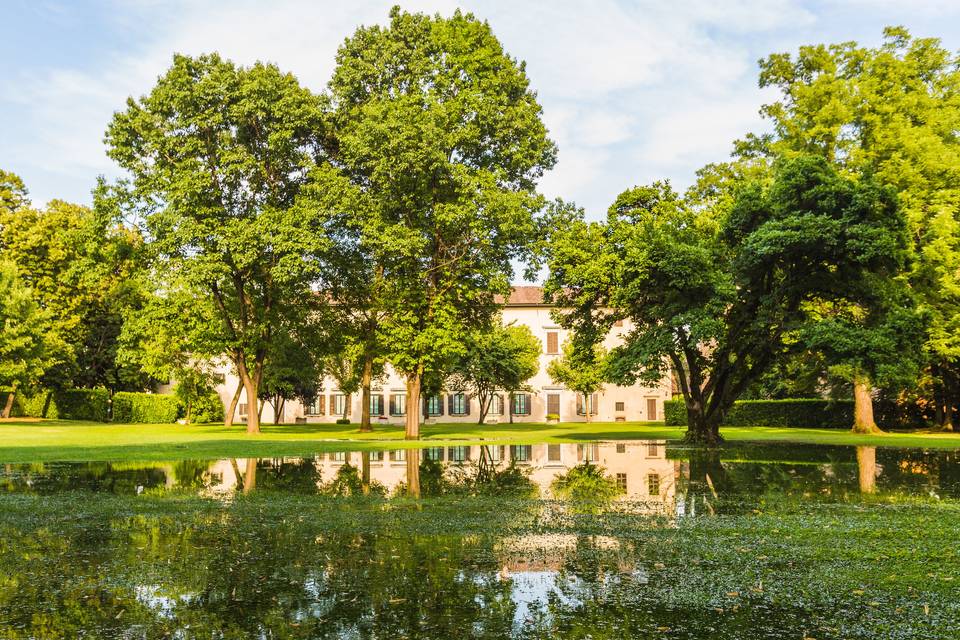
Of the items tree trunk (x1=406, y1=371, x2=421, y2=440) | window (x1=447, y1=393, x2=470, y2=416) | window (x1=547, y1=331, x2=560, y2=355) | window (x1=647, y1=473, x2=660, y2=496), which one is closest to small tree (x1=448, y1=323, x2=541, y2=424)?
window (x1=447, y1=393, x2=470, y2=416)

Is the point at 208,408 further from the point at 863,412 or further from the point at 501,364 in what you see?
the point at 863,412

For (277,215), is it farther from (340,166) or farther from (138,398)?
(138,398)

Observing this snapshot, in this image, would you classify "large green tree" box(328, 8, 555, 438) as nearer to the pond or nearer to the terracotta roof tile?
the pond

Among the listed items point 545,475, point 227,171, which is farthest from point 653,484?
point 227,171

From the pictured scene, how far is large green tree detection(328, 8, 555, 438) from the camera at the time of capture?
26922 mm

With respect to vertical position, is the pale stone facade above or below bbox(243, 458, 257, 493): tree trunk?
above

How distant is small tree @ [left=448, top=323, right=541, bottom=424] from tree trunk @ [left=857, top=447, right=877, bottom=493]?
99.3 ft

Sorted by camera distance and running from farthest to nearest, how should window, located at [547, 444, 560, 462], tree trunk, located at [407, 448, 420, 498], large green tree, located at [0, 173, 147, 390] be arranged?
large green tree, located at [0, 173, 147, 390] → window, located at [547, 444, 560, 462] → tree trunk, located at [407, 448, 420, 498]

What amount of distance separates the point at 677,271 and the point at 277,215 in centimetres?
1529

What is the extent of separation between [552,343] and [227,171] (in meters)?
39.0

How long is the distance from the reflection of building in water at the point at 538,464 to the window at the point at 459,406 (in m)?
36.4

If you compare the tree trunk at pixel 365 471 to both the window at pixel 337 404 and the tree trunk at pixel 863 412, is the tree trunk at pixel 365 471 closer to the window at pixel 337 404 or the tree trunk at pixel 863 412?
the tree trunk at pixel 863 412

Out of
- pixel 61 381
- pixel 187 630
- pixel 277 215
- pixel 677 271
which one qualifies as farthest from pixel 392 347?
pixel 61 381

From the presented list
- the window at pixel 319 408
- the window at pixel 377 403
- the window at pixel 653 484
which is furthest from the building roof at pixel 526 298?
the window at pixel 653 484
